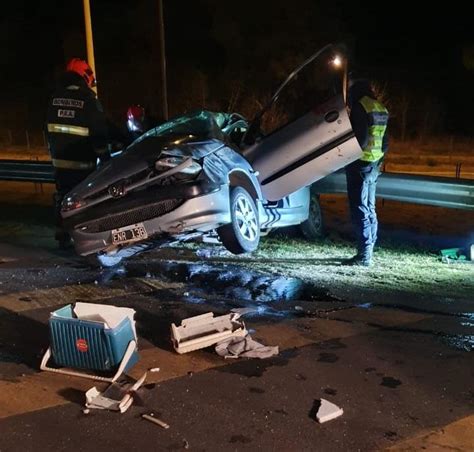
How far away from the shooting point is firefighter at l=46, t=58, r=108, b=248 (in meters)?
7.57

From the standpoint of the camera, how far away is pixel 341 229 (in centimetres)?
944

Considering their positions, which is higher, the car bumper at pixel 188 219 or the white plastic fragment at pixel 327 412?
the car bumper at pixel 188 219

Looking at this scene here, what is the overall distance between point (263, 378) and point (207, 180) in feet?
7.51

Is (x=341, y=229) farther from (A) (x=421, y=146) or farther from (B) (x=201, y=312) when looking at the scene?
(A) (x=421, y=146)

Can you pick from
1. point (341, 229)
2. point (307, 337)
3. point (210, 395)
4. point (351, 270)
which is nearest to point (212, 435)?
point (210, 395)

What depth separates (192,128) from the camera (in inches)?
275

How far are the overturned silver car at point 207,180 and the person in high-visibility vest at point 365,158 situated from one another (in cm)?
22

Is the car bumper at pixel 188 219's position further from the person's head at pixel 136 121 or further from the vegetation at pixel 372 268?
the person's head at pixel 136 121

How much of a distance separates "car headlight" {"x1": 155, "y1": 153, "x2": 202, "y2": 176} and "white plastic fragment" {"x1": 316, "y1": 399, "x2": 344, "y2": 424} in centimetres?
273

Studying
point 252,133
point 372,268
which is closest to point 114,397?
point 372,268

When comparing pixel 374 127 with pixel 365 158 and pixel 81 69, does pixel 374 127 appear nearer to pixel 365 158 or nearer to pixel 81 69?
pixel 365 158

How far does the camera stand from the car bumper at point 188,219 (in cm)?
596

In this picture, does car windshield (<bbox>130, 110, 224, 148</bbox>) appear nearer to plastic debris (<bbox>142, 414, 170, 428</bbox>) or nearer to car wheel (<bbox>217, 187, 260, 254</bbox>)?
car wheel (<bbox>217, 187, 260, 254</bbox>)

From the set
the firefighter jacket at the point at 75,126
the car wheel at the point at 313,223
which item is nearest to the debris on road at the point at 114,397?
the firefighter jacket at the point at 75,126
